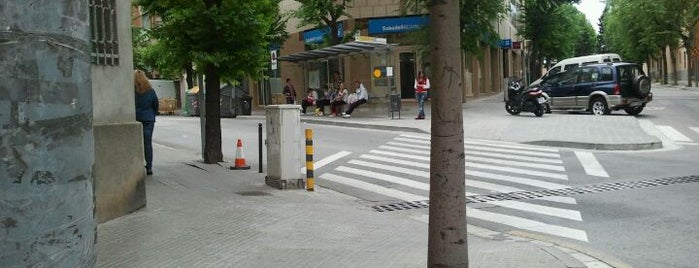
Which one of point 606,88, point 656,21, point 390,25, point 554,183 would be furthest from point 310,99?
point 656,21

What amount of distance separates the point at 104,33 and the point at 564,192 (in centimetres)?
682

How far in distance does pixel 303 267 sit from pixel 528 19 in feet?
148

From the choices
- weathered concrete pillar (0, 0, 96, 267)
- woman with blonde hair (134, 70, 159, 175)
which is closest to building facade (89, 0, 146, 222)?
woman with blonde hair (134, 70, 159, 175)

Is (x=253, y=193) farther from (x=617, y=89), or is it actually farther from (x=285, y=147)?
(x=617, y=89)

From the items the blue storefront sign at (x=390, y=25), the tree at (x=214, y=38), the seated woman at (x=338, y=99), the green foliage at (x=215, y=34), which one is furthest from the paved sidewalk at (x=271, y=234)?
the blue storefront sign at (x=390, y=25)

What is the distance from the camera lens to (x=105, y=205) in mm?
7191

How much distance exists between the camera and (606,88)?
2384cm

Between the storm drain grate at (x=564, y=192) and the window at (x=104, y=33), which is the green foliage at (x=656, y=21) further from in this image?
the window at (x=104, y=33)

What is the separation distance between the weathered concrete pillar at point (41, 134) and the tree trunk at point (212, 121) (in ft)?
37.1

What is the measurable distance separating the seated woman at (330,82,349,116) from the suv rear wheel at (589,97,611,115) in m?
9.58

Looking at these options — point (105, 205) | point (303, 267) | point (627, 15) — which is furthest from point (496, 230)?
point (627, 15)

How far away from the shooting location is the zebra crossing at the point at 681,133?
16.9 m

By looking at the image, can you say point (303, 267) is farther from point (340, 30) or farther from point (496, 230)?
point (340, 30)

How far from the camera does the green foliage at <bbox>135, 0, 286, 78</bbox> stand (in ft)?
40.4
